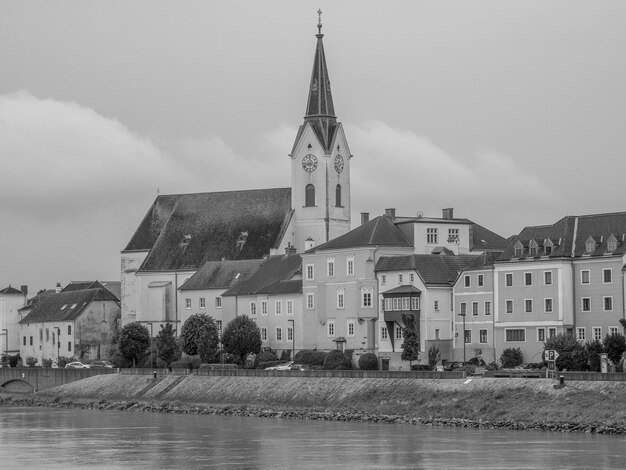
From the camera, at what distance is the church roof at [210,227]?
14038 cm

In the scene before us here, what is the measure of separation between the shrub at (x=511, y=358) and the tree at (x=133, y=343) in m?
35.3

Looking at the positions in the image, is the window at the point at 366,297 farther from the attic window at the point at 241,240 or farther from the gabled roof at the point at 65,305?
the gabled roof at the point at 65,305

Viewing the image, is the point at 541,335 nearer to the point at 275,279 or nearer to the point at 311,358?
the point at 311,358

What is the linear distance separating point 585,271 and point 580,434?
94.0ft

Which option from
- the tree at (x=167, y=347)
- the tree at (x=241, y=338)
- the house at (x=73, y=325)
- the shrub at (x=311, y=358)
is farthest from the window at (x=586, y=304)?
the house at (x=73, y=325)

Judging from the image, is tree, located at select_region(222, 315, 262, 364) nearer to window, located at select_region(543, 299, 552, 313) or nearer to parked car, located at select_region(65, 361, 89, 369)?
parked car, located at select_region(65, 361, 89, 369)

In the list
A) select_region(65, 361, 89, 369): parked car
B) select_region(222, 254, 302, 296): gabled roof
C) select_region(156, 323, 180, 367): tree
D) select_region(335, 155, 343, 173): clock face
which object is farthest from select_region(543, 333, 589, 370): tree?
select_region(335, 155, 343, 173): clock face

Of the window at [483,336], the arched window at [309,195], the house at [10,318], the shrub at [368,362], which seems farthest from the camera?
the house at [10,318]

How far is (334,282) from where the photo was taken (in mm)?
117062

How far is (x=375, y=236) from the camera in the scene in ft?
376

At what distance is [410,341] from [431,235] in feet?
46.4

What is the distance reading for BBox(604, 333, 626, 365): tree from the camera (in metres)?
91.3

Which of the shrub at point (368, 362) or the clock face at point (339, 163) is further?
the clock face at point (339, 163)

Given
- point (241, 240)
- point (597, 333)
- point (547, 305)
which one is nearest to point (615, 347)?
point (597, 333)
